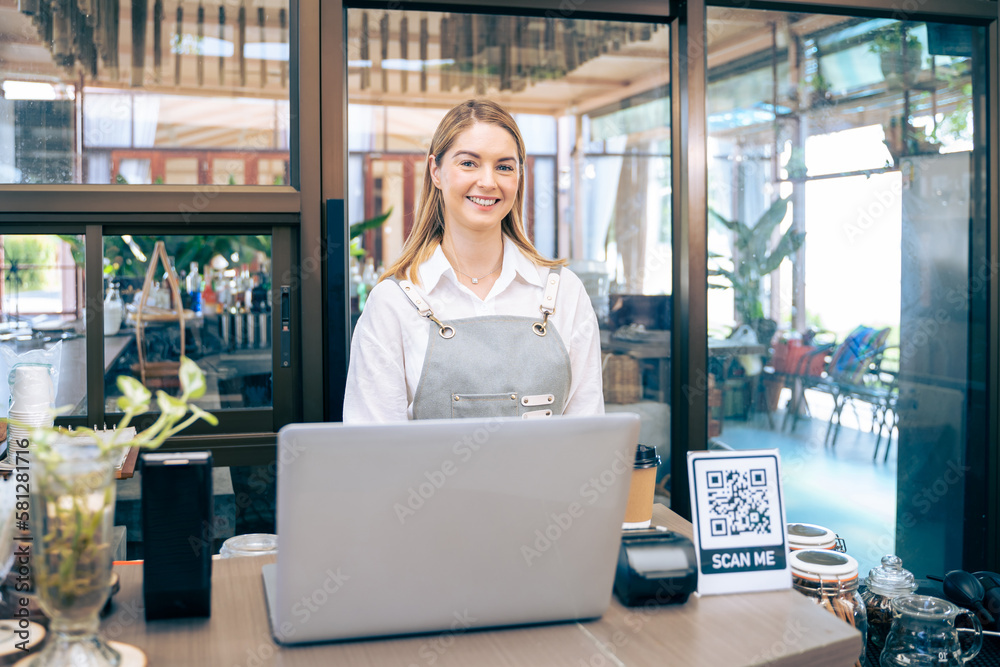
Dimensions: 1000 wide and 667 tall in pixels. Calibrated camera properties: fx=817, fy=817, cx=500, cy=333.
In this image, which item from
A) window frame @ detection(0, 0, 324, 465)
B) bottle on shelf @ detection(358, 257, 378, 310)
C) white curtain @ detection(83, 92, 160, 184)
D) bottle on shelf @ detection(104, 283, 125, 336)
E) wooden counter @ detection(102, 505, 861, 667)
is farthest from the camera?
bottle on shelf @ detection(358, 257, 378, 310)

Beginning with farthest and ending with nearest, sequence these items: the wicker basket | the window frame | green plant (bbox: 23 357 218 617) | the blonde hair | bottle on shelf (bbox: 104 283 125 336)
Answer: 1. the wicker basket
2. bottle on shelf (bbox: 104 283 125 336)
3. the window frame
4. the blonde hair
5. green plant (bbox: 23 357 218 617)

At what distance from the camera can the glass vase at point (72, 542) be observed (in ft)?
2.84

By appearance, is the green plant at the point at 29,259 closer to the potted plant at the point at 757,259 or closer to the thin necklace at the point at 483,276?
the thin necklace at the point at 483,276

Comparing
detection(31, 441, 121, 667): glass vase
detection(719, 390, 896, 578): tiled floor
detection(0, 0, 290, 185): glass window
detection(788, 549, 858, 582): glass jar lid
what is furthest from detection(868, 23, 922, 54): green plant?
detection(31, 441, 121, 667): glass vase

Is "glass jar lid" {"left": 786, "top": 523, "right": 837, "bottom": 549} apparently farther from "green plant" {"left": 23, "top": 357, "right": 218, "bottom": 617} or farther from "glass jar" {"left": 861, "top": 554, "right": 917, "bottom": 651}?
"green plant" {"left": 23, "top": 357, "right": 218, "bottom": 617}

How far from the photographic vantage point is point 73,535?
2.88 ft

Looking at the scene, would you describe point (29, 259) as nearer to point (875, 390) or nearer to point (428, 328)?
point (428, 328)

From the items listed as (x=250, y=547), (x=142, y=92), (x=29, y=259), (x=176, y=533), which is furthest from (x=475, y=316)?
(x=142, y=92)

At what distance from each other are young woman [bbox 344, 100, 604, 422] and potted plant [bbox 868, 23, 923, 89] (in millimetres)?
1769

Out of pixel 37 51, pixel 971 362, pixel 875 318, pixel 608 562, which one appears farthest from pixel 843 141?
pixel 37 51

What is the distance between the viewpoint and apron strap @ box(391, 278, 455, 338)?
1.78 meters

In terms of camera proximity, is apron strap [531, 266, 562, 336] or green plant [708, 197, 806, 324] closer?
apron strap [531, 266, 562, 336]

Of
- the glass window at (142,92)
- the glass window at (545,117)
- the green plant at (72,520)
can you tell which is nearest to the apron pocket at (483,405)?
the green plant at (72,520)

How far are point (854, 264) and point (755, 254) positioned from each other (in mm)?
373
